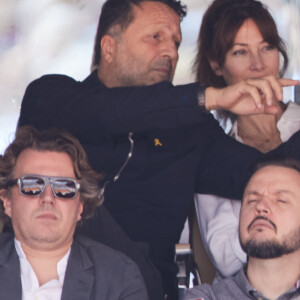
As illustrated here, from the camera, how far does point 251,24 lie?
3537 mm

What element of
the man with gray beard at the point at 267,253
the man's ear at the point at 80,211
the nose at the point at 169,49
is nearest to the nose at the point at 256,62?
the nose at the point at 169,49

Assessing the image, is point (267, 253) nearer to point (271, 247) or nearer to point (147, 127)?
point (271, 247)

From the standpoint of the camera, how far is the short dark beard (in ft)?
8.61

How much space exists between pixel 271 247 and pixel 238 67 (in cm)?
109

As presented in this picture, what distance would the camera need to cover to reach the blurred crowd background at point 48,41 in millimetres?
4660

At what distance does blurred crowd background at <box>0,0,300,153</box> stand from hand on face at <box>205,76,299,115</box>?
1913 mm

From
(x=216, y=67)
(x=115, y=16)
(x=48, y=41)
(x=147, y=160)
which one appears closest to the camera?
(x=147, y=160)

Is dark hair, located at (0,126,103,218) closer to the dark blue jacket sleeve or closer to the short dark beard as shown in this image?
the dark blue jacket sleeve

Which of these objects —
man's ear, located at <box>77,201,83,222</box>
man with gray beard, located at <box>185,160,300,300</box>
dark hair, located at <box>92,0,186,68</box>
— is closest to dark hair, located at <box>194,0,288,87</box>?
dark hair, located at <box>92,0,186,68</box>

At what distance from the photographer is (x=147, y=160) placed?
10.4 feet

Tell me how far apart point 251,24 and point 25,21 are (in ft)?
5.41

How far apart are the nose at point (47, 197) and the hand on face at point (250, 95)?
0.60 meters

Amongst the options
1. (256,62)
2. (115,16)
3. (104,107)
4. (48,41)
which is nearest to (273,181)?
(104,107)

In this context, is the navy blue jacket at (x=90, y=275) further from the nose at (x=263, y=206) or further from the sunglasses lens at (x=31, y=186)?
the nose at (x=263, y=206)
